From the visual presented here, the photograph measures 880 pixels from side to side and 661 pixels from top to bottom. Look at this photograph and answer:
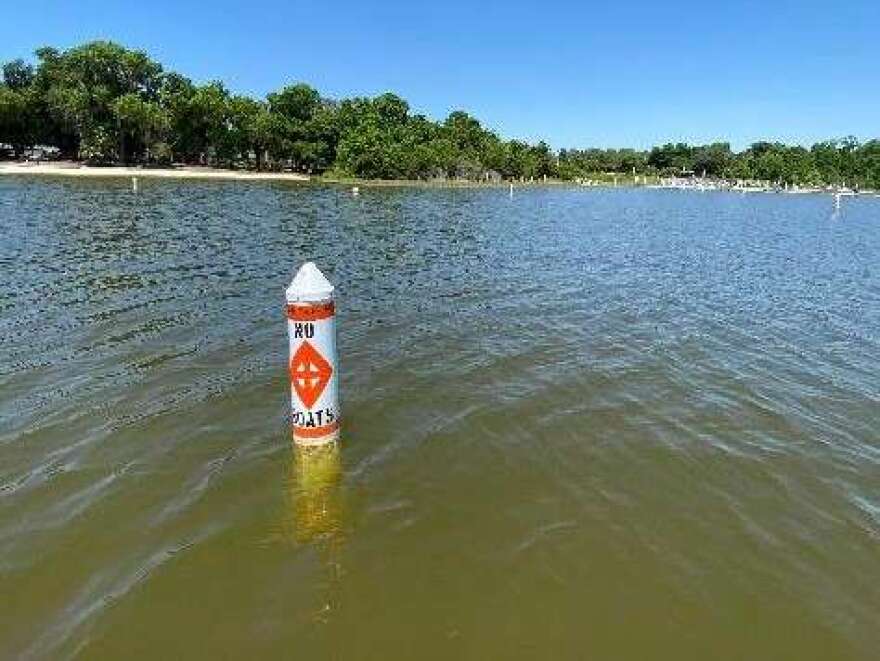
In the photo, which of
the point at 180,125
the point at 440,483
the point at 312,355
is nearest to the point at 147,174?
the point at 180,125

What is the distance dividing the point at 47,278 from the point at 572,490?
64.3 feet

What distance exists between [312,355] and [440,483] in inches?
98.4

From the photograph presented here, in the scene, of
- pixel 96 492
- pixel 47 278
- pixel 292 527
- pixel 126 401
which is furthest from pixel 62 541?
pixel 47 278

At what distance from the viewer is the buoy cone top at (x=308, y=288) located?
910 centimetres

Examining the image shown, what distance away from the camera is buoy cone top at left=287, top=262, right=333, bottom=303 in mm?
9102

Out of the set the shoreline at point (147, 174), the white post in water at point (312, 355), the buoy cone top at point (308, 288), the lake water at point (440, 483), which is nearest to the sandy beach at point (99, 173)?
the shoreline at point (147, 174)

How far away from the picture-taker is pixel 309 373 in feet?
30.5

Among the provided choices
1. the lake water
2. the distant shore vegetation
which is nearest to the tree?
the distant shore vegetation

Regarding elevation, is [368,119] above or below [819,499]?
above

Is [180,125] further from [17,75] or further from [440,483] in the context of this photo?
[440,483]

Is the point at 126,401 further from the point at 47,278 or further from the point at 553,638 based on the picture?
the point at 47,278

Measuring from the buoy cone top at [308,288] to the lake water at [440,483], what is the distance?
87.9 inches

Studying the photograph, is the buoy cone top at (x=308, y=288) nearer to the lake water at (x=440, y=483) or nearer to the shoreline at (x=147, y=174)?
the lake water at (x=440, y=483)

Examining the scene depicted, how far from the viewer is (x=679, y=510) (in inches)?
327
